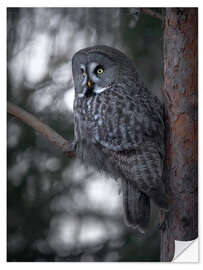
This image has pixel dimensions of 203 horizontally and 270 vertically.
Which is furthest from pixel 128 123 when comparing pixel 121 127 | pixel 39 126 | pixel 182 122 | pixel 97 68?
pixel 39 126

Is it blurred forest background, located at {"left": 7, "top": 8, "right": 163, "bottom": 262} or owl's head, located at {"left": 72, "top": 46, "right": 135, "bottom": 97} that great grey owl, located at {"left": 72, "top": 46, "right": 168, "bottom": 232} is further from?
blurred forest background, located at {"left": 7, "top": 8, "right": 163, "bottom": 262}

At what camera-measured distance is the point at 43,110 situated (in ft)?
7.64

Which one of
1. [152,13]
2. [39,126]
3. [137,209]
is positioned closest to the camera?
[137,209]

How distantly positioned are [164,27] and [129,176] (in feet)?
2.88

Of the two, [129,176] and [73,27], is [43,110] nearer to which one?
[73,27]

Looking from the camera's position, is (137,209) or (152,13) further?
(152,13)

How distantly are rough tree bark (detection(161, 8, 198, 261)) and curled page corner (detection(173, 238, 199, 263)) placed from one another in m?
0.04

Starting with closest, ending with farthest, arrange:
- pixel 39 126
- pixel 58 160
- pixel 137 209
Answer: pixel 137 209, pixel 39 126, pixel 58 160

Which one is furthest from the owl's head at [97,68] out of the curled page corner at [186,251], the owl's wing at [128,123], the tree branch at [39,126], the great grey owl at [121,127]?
the curled page corner at [186,251]

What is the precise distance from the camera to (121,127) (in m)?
1.96

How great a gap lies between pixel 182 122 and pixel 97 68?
2.16ft

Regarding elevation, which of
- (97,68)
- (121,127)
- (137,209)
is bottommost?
(137,209)

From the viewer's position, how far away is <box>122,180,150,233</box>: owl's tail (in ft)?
6.18

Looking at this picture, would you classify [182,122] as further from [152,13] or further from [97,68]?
[152,13]
